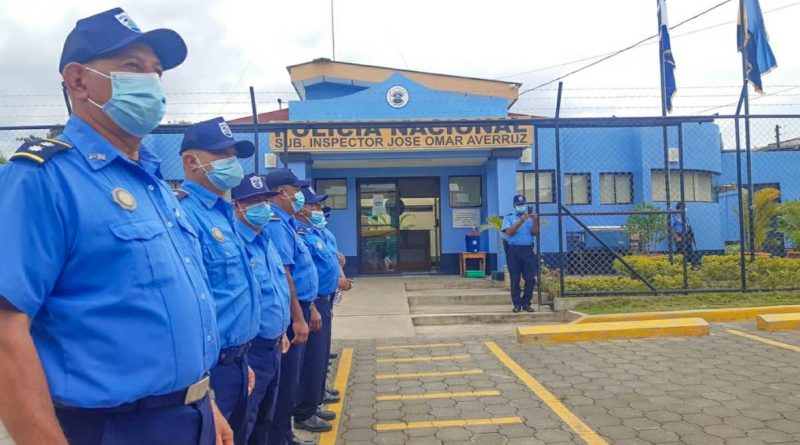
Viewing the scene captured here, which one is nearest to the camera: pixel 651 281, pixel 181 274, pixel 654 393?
pixel 181 274

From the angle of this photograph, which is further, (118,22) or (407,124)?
(407,124)

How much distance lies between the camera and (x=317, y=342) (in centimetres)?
409

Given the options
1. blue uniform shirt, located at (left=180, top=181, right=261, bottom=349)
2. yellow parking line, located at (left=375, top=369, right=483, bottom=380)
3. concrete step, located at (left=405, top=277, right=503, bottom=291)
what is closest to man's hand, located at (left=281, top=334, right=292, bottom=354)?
blue uniform shirt, located at (left=180, top=181, right=261, bottom=349)

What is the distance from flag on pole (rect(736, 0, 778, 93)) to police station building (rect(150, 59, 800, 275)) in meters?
3.74

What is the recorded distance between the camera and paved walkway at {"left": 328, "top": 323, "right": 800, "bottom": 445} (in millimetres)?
3758

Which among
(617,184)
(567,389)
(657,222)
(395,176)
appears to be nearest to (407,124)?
(567,389)

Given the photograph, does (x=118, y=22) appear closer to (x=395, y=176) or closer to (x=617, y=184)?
(x=395, y=176)

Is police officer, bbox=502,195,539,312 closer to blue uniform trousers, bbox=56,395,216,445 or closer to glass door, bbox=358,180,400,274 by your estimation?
glass door, bbox=358,180,400,274

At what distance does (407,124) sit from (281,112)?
12.3 metres

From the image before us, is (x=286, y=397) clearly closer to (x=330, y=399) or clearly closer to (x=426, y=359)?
(x=330, y=399)

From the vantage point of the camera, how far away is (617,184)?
13.6 m

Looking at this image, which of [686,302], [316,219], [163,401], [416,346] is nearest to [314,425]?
[316,219]

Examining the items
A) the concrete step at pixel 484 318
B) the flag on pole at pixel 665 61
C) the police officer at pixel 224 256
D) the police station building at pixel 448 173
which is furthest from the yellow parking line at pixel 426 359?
the flag on pole at pixel 665 61

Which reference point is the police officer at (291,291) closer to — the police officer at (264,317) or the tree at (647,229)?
the police officer at (264,317)
